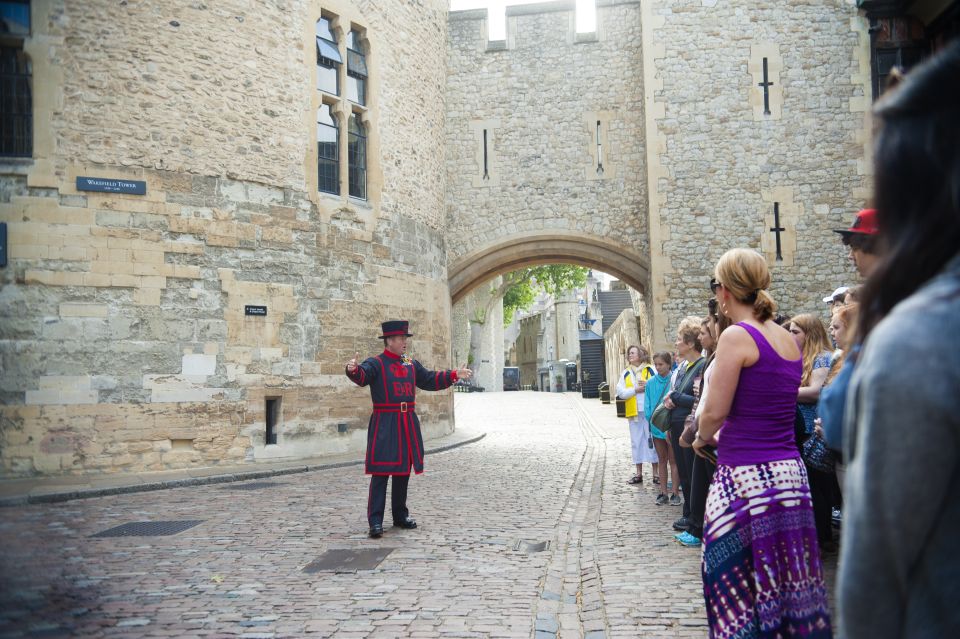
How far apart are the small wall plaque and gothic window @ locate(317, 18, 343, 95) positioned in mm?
3594

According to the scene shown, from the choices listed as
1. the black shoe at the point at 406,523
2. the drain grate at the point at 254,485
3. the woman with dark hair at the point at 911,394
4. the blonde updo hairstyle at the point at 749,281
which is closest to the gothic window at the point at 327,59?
the drain grate at the point at 254,485

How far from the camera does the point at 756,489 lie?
275 centimetres

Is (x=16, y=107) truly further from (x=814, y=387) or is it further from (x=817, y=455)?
(x=817, y=455)

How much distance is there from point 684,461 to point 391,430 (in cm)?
254

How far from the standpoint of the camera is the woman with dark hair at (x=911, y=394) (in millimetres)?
1042

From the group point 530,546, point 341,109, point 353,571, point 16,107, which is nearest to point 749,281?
point 353,571

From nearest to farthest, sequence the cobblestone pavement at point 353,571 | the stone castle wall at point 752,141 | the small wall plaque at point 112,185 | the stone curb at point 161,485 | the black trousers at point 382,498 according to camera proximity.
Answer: the cobblestone pavement at point 353,571 → the black trousers at point 382,498 → the stone curb at point 161,485 → the small wall plaque at point 112,185 → the stone castle wall at point 752,141

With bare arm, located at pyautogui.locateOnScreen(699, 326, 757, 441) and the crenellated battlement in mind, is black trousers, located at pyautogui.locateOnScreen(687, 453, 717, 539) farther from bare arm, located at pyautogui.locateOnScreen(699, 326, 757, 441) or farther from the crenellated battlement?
the crenellated battlement

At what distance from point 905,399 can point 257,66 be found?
39.5ft

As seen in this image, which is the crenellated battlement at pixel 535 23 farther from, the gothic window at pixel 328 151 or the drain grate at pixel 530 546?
the drain grate at pixel 530 546

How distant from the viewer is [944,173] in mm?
1121

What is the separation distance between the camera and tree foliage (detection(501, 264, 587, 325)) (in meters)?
33.5

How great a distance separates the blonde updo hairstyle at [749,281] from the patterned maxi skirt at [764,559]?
566mm

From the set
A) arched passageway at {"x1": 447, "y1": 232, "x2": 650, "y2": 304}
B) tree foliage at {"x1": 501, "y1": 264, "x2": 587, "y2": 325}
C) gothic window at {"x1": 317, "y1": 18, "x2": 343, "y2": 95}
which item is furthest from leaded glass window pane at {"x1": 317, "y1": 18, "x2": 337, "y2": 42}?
tree foliage at {"x1": 501, "y1": 264, "x2": 587, "y2": 325}
